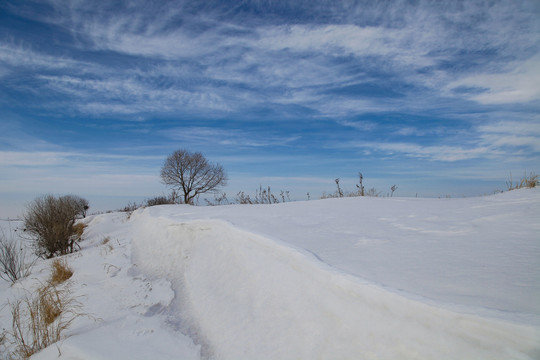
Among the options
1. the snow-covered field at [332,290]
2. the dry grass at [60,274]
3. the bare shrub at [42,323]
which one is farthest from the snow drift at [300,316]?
the dry grass at [60,274]

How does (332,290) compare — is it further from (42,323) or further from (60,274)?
(60,274)

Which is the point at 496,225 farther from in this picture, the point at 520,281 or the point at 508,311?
the point at 508,311

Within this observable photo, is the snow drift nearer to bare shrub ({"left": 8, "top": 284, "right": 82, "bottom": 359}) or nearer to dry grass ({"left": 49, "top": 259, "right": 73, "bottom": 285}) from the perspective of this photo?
bare shrub ({"left": 8, "top": 284, "right": 82, "bottom": 359})

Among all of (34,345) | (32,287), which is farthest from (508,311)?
(32,287)

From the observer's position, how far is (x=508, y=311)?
51.2 inches

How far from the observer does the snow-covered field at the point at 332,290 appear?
141cm

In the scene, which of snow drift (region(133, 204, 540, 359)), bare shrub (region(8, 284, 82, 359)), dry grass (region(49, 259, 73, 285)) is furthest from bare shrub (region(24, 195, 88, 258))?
snow drift (region(133, 204, 540, 359))

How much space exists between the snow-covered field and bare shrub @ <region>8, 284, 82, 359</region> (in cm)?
16

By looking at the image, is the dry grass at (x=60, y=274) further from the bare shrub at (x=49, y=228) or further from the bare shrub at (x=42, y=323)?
the bare shrub at (x=49, y=228)

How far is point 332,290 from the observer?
1.95 metres

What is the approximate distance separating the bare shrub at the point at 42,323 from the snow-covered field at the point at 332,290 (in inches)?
6.3

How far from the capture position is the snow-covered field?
1.41 metres

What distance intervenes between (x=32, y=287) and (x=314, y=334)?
20.0 ft

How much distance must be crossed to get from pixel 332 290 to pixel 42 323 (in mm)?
3093
